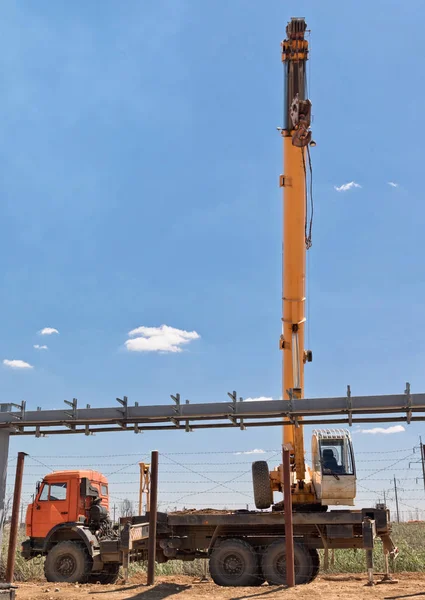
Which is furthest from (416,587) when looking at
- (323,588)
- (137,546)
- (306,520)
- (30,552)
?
(30,552)

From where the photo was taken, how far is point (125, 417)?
579 inches

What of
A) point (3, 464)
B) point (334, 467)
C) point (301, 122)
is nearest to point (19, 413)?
point (3, 464)

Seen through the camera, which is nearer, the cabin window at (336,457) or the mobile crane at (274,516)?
the mobile crane at (274,516)

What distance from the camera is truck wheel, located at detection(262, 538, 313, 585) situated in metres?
16.9

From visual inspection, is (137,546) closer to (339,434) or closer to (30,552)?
(30,552)

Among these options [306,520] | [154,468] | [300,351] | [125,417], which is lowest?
[306,520]

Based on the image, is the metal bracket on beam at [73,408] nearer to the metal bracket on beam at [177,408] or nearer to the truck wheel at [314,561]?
the metal bracket on beam at [177,408]

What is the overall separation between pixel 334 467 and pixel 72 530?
7.61m

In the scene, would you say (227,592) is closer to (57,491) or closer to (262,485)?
(262,485)

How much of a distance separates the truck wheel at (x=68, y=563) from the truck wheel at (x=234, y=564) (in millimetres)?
3664

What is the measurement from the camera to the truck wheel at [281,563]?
55.6 ft

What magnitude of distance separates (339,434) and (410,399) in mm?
4761

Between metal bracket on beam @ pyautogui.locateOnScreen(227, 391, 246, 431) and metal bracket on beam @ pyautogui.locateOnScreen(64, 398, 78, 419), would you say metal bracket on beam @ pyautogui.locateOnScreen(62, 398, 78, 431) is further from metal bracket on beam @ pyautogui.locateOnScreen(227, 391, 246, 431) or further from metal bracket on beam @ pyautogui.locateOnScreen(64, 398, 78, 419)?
metal bracket on beam @ pyautogui.locateOnScreen(227, 391, 246, 431)

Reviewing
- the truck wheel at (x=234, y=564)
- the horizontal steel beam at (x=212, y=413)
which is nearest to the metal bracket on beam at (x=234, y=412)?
the horizontal steel beam at (x=212, y=413)
